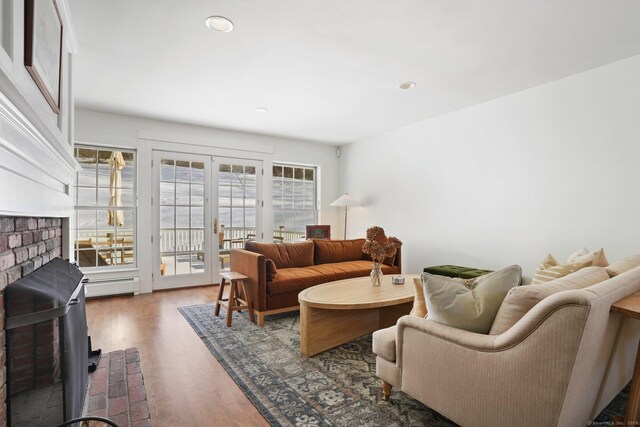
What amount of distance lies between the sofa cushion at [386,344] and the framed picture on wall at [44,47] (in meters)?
2.07

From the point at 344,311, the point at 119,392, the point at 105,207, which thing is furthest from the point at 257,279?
the point at 105,207

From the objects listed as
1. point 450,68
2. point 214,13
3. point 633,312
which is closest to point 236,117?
point 214,13

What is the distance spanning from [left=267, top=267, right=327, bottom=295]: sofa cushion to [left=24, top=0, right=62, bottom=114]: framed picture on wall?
7.50 ft

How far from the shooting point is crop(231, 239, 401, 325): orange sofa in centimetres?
335

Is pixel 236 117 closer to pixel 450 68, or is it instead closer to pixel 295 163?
pixel 295 163

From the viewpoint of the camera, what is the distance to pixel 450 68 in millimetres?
3111

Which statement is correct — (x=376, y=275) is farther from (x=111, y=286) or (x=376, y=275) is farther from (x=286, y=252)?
(x=111, y=286)

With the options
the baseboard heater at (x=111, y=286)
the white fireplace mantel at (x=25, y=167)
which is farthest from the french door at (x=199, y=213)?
the white fireplace mantel at (x=25, y=167)

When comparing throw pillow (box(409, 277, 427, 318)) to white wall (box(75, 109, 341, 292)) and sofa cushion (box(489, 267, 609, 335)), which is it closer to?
sofa cushion (box(489, 267, 609, 335))

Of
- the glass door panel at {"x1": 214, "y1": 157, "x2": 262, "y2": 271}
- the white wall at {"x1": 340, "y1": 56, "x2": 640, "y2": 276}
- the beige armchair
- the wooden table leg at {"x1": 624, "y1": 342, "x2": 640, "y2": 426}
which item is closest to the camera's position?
the beige armchair

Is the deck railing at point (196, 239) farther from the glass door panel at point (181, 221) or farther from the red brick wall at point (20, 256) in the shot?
the red brick wall at point (20, 256)

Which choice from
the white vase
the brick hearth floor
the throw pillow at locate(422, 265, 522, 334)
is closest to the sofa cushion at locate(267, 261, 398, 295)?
the white vase

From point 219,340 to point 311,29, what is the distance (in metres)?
2.70

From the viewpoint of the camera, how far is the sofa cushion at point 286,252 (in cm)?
392
